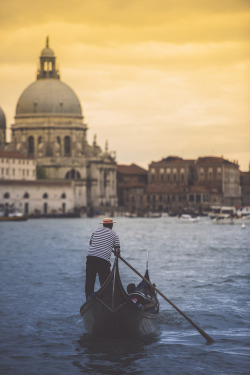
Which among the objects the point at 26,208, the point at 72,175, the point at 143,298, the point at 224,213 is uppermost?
the point at 72,175

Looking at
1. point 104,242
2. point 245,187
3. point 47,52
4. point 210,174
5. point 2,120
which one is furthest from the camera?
point 245,187

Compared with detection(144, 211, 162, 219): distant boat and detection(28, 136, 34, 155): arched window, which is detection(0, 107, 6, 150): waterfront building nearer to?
detection(28, 136, 34, 155): arched window

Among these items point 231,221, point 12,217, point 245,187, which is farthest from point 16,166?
point 245,187

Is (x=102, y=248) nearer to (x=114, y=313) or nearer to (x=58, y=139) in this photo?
(x=114, y=313)

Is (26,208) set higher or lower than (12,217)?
higher

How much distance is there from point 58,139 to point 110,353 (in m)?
125

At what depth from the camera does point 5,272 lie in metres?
31.1

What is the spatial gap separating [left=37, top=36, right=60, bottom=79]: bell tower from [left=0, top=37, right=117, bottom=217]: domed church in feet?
8.15

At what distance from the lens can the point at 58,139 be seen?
140 meters

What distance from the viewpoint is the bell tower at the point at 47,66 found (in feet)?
473

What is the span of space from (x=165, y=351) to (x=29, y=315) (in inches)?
180

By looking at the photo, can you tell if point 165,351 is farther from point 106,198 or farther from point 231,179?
point 231,179

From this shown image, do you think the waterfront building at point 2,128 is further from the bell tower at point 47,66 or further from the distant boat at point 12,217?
the distant boat at point 12,217

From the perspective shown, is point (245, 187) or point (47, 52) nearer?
point (47, 52)
